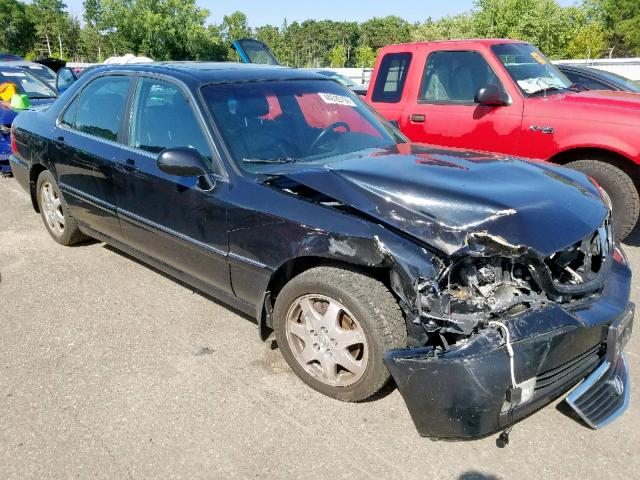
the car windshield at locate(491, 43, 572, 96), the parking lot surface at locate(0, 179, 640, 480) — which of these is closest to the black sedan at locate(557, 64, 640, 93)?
the car windshield at locate(491, 43, 572, 96)

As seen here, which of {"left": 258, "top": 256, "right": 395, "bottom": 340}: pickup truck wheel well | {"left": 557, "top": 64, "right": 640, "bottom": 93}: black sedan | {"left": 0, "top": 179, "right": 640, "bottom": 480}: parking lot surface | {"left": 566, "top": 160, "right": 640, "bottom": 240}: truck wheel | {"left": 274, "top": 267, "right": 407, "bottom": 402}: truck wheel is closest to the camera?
{"left": 0, "top": 179, "right": 640, "bottom": 480}: parking lot surface

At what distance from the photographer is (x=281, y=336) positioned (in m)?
2.92

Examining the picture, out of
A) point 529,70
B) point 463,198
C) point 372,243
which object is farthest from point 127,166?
point 529,70

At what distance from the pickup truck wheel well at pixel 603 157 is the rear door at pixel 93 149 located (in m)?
3.94

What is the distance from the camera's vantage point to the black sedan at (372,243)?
87.9 inches

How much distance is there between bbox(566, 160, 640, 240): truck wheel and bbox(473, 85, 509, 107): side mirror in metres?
0.92

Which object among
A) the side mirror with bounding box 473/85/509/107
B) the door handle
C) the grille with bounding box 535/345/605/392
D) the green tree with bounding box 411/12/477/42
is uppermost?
the green tree with bounding box 411/12/477/42

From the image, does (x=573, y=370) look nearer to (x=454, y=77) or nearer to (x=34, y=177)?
(x=454, y=77)

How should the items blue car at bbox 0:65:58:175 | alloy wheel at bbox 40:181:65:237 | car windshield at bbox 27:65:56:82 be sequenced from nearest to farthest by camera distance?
alloy wheel at bbox 40:181:65:237
blue car at bbox 0:65:58:175
car windshield at bbox 27:65:56:82

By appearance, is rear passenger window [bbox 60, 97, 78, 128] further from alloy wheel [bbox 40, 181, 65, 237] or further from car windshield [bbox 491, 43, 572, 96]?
car windshield [bbox 491, 43, 572, 96]

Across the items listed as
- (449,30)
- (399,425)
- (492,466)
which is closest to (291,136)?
(399,425)

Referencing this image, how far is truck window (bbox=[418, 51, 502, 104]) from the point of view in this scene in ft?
17.9

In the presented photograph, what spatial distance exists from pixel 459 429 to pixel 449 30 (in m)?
63.8

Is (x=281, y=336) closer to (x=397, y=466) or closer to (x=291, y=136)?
(x=397, y=466)
